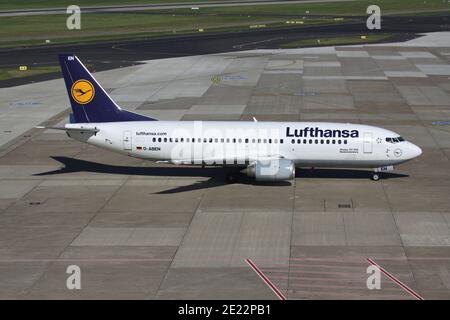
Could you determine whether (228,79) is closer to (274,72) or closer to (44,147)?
(274,72)

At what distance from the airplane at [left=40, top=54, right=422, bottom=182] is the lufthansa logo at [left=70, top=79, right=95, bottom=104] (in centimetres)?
167

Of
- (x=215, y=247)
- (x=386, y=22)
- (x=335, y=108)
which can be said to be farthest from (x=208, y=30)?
(x=215, y=247)

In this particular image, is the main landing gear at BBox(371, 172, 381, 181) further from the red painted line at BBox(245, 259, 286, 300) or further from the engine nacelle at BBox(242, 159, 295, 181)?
the red painted line at BBox(245, 259, 286, 300)

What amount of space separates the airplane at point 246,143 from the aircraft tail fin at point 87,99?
1.70 feet

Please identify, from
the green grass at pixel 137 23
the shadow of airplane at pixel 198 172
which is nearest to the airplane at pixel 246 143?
the shadow of airplane at pixel 198 172

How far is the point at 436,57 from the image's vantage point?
122 metres

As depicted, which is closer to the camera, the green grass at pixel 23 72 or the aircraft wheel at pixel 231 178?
the aircraft wheel at pixel 231 178

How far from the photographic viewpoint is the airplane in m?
55.0

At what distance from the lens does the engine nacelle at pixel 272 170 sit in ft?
176

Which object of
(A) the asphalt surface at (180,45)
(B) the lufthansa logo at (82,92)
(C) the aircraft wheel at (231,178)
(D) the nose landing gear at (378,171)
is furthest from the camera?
(A) the asphalt surface at (180,45)

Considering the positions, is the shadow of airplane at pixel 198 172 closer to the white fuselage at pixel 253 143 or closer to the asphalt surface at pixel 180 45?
the white fuselage at pixel 253 143

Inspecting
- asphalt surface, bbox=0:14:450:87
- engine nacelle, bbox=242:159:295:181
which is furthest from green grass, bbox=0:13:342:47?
engine nacelle, bbox=242:159:295:181

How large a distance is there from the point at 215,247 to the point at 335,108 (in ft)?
142

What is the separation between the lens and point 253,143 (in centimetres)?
5494
